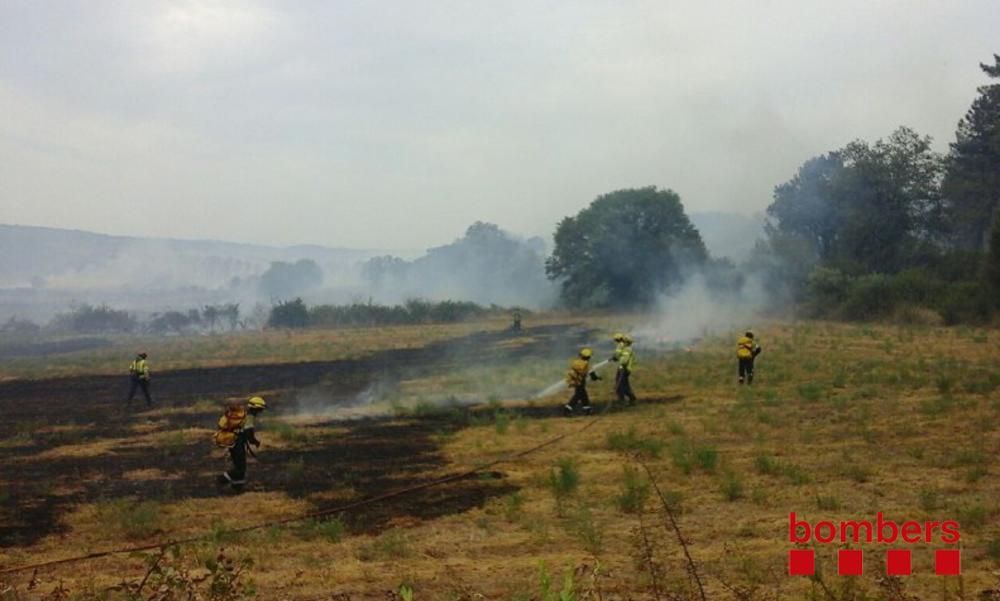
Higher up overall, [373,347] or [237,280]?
[237,280]

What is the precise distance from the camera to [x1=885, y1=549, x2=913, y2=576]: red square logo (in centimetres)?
681

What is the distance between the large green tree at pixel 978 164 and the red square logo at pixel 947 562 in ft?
164

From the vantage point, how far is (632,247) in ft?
207

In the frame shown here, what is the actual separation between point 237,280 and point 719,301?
138685 mm

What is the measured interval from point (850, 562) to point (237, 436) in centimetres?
898

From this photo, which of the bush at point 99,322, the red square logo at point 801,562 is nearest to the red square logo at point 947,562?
the red square logo at point 801,562

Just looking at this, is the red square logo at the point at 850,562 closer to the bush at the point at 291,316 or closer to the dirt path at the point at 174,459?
the dirt path at the point at 174,459

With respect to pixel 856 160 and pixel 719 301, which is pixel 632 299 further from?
pixel 856 160

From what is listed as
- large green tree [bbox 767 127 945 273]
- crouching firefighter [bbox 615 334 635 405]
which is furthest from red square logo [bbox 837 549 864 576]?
large green tree [bbox 767 127 945 273]

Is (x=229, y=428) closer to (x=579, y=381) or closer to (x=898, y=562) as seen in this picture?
(x=579, y=381)

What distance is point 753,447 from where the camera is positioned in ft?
41.8

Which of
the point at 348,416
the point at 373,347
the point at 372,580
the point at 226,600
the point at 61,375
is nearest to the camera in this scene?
the point at 226,600

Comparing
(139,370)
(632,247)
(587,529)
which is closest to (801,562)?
(587,529)

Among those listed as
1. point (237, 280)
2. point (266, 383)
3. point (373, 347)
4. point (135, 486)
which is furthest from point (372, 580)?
point (237, 280)
